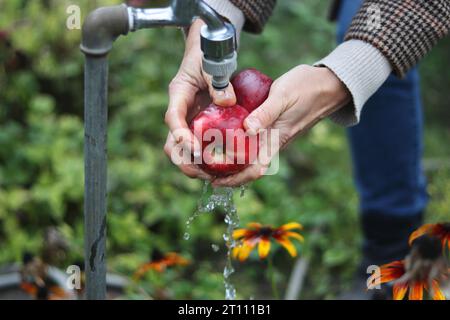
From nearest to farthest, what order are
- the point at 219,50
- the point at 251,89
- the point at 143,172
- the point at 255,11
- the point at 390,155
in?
the point at 219,50 < the point at 251,89 < the point at 255,11 < the point at 390,155 < the point at 143,172

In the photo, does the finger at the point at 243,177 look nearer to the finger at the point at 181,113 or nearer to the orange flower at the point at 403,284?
the finger at the point at 181,113

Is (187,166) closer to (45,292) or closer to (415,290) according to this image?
(415,290)

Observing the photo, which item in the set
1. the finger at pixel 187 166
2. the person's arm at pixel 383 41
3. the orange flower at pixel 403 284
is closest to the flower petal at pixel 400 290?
the orange flower at pixel 403 284

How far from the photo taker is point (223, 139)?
51.1 inches

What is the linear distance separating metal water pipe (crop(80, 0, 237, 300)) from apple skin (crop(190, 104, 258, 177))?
123 millimetres

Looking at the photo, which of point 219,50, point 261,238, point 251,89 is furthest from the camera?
point 261,238

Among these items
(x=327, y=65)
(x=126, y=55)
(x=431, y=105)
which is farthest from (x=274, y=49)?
(x=327, y=65)

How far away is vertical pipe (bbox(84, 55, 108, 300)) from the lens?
1112 mm

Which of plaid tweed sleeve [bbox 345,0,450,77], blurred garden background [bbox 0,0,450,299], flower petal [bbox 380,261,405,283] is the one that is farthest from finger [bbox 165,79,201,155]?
blurred garden background [bbox 0,0,450,299]

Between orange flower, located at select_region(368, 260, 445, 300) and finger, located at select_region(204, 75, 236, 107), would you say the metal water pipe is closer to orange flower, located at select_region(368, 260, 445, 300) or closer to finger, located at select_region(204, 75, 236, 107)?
finger, located at select_region(204, 75, 236, 107)

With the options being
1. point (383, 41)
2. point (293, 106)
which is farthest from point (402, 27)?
point (293, 106)

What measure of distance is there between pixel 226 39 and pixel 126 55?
1.95 metres

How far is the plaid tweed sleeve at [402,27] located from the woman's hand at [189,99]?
339 mm

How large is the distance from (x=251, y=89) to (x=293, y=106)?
3.6 inches
